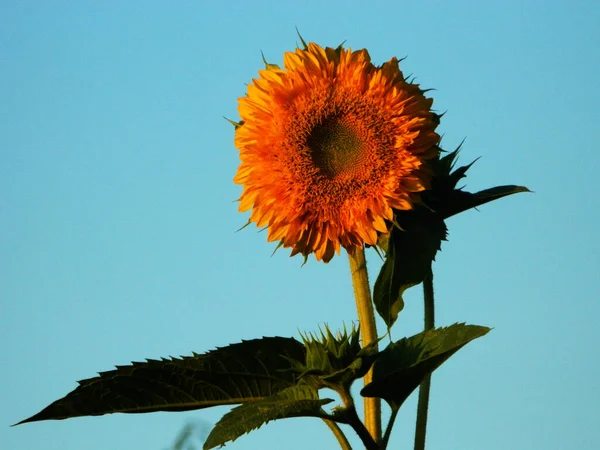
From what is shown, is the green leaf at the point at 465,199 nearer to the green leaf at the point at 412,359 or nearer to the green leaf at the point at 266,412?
the green leaf at the point at 412,359

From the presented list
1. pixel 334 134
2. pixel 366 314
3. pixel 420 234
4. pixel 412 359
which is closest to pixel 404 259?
pixel 420 234

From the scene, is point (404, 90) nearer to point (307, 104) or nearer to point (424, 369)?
point (307, 104)

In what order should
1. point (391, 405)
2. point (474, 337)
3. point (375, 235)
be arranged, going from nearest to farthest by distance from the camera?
point (474, 337) < point (391, 405) < point (375, 235)

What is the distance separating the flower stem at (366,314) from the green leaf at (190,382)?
309 mm

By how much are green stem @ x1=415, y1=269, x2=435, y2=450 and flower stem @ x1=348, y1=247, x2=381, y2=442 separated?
0.20 m

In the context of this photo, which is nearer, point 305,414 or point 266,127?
point 305,414

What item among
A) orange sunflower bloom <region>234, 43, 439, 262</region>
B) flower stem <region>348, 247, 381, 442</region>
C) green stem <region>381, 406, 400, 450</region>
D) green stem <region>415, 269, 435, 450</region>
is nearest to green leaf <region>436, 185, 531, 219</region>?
orange sunflower bloom <region>234, 43, 439, 262</region>

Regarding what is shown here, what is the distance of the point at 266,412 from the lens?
2.92 m

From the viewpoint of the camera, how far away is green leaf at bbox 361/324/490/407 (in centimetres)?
296

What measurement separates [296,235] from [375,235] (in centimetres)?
31

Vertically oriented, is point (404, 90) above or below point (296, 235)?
above

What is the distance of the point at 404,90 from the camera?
3.49 m

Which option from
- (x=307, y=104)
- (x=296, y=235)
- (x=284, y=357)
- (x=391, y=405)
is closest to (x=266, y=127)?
(x=307, y=104)

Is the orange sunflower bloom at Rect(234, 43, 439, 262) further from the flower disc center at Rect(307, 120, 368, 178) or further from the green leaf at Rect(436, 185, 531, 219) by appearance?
the green leaf at Rect(436, 185, 531, 219)
